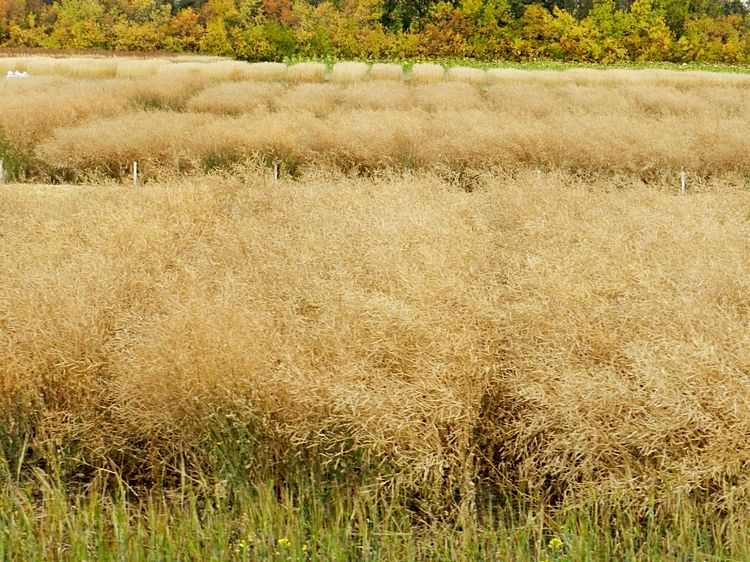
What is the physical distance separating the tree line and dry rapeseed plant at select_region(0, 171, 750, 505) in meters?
30.1

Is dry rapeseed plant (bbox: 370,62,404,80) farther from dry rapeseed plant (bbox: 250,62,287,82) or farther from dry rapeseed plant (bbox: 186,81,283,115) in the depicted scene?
dry rapeseed plant (bbox: 186,81,283,115)

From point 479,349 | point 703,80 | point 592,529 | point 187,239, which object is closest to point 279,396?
point 479,349

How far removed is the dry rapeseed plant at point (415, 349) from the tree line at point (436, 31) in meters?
30.1

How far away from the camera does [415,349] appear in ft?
11.6

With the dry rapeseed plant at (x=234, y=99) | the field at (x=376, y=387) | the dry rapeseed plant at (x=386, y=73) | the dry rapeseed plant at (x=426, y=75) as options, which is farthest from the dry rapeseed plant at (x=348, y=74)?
the field at (x=376, y=387)

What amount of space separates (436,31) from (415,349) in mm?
34687

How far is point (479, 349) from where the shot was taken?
144 inches

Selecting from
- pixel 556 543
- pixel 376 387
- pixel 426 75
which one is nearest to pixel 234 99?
pixel 426 75

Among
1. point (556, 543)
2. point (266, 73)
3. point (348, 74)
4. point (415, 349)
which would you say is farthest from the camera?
point (266, 73)

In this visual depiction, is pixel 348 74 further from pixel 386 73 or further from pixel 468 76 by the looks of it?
pixel 468 76

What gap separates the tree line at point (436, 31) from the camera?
3531 centimetres

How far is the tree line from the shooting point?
116ft

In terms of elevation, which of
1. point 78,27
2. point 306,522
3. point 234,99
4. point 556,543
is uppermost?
point 78,27

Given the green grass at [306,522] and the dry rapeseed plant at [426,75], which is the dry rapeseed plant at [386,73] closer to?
the dry rapeseed plant at [426,75]
